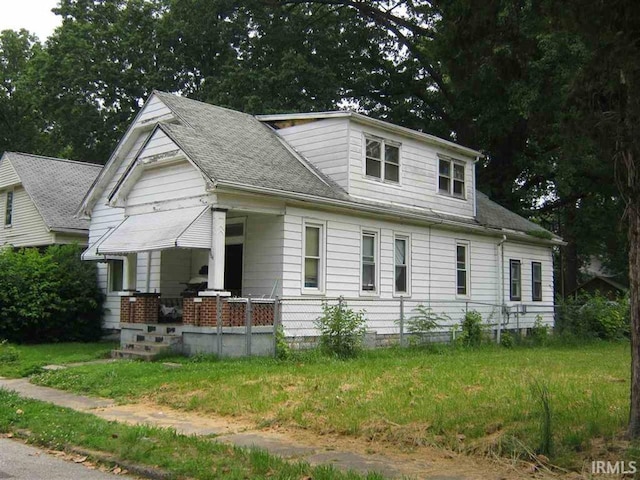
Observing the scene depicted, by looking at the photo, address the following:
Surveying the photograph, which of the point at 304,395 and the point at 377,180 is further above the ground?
the point at 377,180

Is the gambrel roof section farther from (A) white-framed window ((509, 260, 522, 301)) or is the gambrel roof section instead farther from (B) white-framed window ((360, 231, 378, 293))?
(A) white-framed window ((509, 260, 522, 301))

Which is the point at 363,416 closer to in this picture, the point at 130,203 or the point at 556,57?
the point at 130,203

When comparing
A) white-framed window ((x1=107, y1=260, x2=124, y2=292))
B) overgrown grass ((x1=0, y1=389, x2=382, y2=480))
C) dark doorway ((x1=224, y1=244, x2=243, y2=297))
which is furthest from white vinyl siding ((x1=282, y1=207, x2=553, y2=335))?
overgrown grass ((x1=0, y1=389, x2=382, y2=480))

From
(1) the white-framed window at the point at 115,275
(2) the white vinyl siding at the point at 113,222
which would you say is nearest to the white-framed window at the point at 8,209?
(2) the white vinyl siding at the point at 113,222

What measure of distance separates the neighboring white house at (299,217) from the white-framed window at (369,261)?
0.03 metres

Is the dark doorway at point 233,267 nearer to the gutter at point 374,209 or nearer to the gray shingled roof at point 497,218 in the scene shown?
the gutter at point 374,209

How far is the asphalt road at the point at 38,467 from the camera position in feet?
21.5

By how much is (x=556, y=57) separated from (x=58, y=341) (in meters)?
18.4

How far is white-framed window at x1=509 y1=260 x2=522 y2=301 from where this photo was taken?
23.1 m

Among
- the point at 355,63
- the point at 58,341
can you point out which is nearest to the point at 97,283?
the point at 58,341

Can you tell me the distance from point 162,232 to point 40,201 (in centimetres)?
1061

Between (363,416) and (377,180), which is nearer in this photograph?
(363,416)

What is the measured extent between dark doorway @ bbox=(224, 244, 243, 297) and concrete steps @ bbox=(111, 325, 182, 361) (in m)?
2.26

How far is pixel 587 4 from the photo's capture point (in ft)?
23.0
